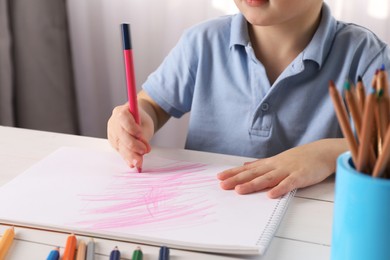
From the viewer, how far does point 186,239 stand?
56 cm

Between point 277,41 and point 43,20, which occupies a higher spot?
point 43,20

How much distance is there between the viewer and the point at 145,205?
0.63 metres

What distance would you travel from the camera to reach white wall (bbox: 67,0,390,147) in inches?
57.9

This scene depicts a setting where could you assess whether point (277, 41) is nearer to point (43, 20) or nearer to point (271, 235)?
point (271, 235)

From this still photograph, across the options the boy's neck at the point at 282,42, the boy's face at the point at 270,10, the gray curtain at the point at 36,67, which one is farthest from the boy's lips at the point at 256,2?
the gray curtain at the point at 36,67

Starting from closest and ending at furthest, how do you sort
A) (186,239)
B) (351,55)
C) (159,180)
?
(186,239) < (159,180) < (351,55)

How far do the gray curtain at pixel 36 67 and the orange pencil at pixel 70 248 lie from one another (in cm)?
106

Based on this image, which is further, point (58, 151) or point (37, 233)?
point (58, 151)

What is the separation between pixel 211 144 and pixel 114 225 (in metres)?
0.41

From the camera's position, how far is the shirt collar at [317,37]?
2.88 ft

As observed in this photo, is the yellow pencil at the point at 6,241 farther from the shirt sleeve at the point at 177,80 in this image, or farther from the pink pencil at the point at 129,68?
the shirt sleeve at the point at 177,80

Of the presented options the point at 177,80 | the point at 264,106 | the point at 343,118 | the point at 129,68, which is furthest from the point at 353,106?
the point at 177,80

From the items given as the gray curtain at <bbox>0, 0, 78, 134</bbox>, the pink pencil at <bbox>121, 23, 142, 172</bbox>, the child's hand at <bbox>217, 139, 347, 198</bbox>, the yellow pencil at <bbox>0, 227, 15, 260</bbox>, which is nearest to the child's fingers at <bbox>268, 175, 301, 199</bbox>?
the child's hand at <bbox>217, 139, 347, 198</bbox>

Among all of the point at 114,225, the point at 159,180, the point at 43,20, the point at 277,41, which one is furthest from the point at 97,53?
the point at 114,225
